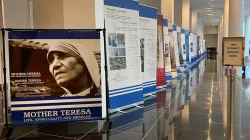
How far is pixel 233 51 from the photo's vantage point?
4.18 m

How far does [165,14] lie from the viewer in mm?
13617

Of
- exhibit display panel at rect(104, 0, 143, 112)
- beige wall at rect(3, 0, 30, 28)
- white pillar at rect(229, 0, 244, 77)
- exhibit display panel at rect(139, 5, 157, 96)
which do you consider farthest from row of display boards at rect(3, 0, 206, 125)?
white pillar at rect(229, 0, 244, 77)

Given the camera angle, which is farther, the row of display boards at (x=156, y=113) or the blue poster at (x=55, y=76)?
the row of display boards at (x=156, y=113)

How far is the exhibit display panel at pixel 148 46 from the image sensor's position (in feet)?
21.9

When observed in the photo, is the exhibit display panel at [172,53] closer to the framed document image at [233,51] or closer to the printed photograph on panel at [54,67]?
the framed document image at [233,51]

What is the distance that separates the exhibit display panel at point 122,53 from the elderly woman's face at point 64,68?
0.87 m

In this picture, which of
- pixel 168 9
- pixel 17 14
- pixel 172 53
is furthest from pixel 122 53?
pixel 168 9

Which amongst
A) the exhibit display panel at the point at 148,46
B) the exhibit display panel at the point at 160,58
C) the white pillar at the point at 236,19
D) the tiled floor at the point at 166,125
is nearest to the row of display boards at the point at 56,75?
the tiled floor at the point at 166,125

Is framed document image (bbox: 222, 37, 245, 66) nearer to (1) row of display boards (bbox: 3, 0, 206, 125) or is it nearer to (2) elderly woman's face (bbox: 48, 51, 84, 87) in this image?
(1) row of display boards (bbox: 3, 0, 206, 125)

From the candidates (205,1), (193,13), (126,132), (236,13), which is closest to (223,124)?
(126,132)

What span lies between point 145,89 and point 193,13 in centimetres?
2638

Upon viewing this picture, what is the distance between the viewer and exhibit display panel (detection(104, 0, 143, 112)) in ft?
16.2

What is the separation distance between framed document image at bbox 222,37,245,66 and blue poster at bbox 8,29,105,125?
205 centimetres

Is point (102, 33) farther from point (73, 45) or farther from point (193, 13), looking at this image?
point (193, 13)
